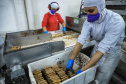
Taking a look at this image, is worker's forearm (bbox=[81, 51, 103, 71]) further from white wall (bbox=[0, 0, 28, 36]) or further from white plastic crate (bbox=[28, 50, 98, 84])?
white wall (bbox=[0, 0, 28, 36])

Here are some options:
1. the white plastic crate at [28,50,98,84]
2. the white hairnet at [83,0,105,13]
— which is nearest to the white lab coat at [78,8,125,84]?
the white hairnet at [83,0,105,13]

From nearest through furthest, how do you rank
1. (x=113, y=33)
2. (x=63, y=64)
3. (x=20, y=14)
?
1. (x=113, y=33)
2. (x=63, y=64)
3. (x=20, y=14)

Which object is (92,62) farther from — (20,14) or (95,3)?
(20,14)

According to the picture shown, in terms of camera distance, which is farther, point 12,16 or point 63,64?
point 12,16

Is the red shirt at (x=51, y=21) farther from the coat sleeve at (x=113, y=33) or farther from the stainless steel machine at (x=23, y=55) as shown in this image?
the coat sleeve at (x=113, y=33)

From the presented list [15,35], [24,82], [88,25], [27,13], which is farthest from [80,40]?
[27,13]

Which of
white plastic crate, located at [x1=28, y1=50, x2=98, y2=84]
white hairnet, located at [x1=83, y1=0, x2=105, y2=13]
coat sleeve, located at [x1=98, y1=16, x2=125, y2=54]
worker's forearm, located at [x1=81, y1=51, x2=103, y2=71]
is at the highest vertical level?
A: white hairnet, located at [x1=83, y1=0, x2=105, y2=13]

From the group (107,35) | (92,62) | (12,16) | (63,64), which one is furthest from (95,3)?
(12,16)

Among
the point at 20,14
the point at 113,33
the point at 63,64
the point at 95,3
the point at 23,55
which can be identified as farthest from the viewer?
the point at 20,14

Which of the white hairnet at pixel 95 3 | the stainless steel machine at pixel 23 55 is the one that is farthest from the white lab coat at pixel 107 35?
the stainless steel machine at pixel 23 55

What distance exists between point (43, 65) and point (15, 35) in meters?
1.10

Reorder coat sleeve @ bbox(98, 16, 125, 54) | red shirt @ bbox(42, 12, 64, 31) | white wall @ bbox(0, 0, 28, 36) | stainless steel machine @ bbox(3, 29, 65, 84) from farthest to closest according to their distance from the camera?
white wall @ bbox(0, 0, 28, 36) → red shirt @ bbox(42, 12, 64, 31) → coat sleeve @ bbox(98, 16, 125, 54) → stainless steel machine @ bbox(3, 29, 65, 84)

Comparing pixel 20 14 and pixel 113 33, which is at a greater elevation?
pixel 20 14

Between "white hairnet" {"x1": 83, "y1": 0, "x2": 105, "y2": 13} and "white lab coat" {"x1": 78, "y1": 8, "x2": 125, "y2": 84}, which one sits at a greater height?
"white hairnet" {"x1": 83, "y1": 0, "x2": 105, "y2": 13}
